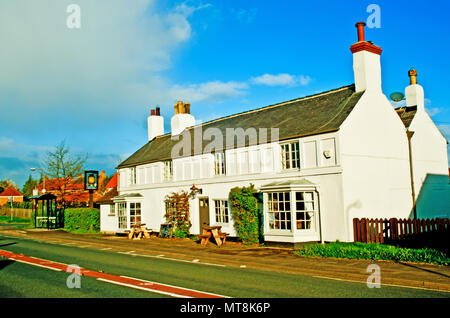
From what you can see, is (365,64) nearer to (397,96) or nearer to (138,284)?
(397,96)

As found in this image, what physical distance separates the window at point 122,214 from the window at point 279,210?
1382cm

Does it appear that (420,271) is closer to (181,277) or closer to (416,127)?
(181,277)

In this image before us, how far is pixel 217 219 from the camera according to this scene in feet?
77.5

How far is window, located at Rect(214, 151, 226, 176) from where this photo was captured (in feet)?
77.3

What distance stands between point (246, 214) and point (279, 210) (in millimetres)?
2319

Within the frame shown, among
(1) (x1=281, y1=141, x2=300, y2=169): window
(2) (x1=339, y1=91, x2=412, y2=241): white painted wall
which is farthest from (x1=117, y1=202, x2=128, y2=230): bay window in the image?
(2) (x1=339, y1=91, x2=412, y2=241): white painted wall

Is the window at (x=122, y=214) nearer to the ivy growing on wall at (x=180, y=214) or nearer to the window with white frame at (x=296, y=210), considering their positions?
the ivy growing on wall at (x=180, y=214)

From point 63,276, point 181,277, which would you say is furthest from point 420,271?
point 63,276

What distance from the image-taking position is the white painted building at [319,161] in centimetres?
1819

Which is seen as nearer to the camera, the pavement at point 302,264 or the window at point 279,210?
the pavement at point 302,264

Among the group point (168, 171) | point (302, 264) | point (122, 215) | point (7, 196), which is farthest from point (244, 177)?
point (7, 196)

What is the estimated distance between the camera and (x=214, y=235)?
68.6ft

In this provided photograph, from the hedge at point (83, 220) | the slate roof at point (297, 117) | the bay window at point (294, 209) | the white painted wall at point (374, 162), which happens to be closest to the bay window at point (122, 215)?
the slate roof at point (297, 117)

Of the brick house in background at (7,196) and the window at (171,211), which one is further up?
the brick house in background at (7,196)
